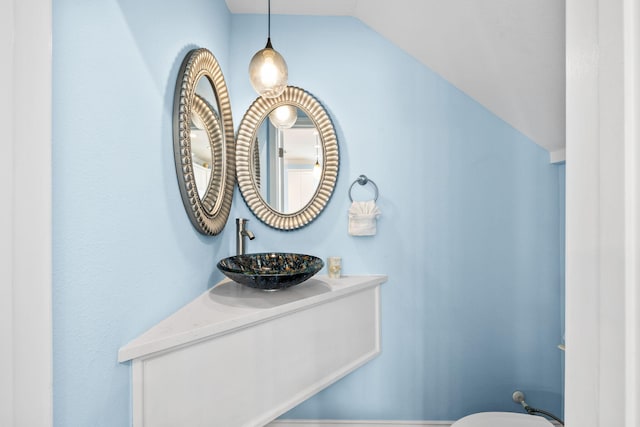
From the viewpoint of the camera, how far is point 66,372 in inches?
25.0

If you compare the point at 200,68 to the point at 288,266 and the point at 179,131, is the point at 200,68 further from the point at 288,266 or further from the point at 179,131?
the point at 288,266

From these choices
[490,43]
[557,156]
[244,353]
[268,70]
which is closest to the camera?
[244,353]

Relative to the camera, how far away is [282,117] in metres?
1.63

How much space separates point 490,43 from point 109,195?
4.81 ft

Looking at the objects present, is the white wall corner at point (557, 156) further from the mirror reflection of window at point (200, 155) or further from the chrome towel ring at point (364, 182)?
the mirror reflection of window at point (200, 155)

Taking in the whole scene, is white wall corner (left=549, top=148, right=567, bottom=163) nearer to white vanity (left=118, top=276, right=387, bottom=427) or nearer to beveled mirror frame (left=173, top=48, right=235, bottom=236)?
white vanity (left=118, top=276, right=387, bottom=427)

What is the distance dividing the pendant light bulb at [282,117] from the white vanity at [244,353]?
2.65 ft

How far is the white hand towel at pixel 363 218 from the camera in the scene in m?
1.60

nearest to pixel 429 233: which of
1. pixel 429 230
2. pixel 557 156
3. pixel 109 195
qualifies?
pixel 429 230

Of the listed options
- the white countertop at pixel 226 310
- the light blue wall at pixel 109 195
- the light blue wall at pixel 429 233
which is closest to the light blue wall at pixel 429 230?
the light blue wall at pixel 429 233

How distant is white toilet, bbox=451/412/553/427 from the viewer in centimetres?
131

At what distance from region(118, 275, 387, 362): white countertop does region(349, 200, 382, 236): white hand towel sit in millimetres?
250

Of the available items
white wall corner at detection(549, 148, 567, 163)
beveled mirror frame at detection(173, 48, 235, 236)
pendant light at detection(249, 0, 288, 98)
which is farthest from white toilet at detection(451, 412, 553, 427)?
pendant light at detection(249, 0, 288, 98)

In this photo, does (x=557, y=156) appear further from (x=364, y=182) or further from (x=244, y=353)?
(x=244, y=353)
